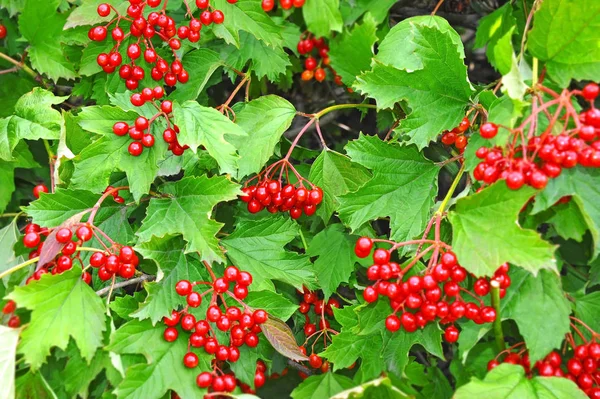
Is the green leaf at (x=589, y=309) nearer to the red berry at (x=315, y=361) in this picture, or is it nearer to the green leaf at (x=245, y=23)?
the red berry at (x=315, y=361)

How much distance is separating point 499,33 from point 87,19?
1313 millimetres

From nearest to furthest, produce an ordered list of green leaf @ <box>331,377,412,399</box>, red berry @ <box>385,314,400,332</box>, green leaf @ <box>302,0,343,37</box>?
green leaf @ <box>331,377,412,399</box>
red berry @ <box>385,314,400,332</box>
green leaf @ <box>302,0,343,37</box>

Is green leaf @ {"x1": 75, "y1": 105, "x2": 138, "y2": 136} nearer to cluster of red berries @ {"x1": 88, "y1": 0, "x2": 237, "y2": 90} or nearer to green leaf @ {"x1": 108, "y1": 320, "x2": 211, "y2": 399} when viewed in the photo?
cluster of red berries @ {"x1": 88, "y1": 0, "x2": 237, "y2": 90}

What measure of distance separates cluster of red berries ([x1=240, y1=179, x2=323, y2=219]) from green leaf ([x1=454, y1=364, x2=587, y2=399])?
62 cm

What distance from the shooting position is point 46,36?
202cm


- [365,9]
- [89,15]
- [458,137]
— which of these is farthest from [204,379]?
[365,9]

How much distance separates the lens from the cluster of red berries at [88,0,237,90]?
179 centimetres

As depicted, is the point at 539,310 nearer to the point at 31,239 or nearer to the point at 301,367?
the point at 301,367

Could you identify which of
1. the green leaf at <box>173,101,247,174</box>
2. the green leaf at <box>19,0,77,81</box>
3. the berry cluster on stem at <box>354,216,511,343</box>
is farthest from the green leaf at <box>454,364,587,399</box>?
the green leaf at <box>19,0,77,81</box>

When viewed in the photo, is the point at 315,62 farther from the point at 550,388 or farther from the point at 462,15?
the point at 550,388

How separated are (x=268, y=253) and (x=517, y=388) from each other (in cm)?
70

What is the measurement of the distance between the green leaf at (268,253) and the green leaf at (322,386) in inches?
9.5

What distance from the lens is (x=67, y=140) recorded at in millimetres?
1766

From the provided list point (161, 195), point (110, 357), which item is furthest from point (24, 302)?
point (161, 195)
